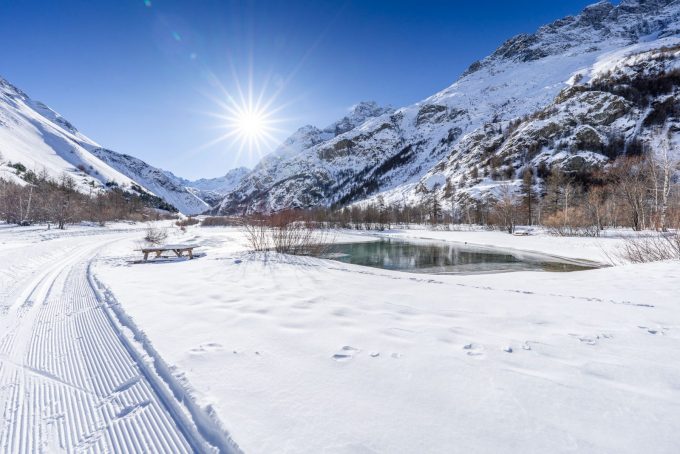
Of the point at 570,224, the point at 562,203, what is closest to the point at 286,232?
the point at 570,224

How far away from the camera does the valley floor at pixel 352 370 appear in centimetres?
217

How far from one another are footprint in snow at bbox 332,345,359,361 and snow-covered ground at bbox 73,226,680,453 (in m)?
0.03

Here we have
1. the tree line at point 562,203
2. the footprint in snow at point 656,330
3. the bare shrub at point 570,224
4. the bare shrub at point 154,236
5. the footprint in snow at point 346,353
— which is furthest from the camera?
the bare shrub at point 570,224

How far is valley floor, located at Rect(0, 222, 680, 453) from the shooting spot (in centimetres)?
217

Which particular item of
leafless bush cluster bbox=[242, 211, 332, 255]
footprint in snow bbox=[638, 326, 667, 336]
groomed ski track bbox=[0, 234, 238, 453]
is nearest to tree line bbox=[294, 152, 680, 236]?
leafless bush cluster bbox=[242, 211, 332, 255]

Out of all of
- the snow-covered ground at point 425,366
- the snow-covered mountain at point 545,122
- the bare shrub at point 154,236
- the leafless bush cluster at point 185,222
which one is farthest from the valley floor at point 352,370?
the leafless bush cluster at point 185,222

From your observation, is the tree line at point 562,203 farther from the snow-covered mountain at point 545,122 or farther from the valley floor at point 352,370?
the valley floor at point 352,370

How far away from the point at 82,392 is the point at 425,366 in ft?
12.3

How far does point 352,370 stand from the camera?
315cm

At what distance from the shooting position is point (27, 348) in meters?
4.13

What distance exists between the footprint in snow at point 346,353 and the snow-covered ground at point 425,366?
0.09 feet

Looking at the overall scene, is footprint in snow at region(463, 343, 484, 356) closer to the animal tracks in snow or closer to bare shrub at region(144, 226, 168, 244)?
the animal tracks in snow

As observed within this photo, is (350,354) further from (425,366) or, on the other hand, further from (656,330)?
(656,330)

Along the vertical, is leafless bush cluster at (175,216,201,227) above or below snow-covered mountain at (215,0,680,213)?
below
